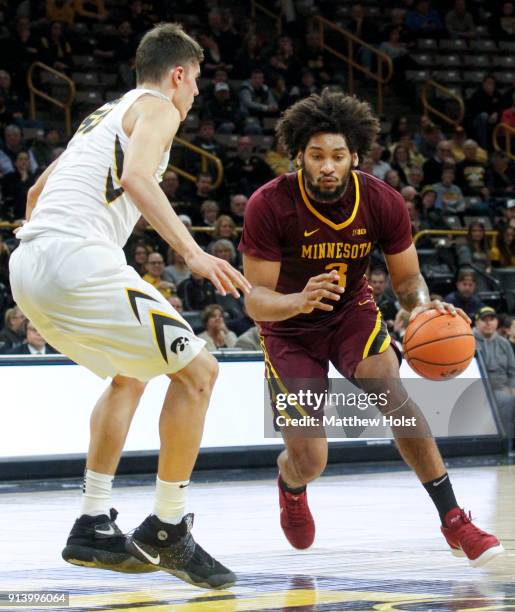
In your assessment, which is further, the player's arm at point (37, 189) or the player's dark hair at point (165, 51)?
the player's arm at point (37, 189)

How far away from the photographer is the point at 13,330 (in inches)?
465

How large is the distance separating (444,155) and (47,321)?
14.6m

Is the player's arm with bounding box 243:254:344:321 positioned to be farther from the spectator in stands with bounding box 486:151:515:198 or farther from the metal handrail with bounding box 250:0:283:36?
the metal handrail with bounding box 250:0:283:36

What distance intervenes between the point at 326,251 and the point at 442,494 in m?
1.27

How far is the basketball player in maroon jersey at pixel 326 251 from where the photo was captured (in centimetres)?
616

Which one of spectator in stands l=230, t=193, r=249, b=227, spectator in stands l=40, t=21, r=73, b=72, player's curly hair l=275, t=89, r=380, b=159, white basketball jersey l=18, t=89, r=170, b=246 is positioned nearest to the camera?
white basketball jersey l=18, t=89, r=170, b=246

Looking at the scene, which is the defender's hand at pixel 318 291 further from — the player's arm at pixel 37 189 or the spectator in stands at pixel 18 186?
the spectator in stands at pixel 18 186

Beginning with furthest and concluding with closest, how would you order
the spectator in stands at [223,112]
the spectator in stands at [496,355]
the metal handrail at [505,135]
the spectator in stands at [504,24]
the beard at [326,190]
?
the spectator in stands at [504,24] → the metal handrail at [505,135] → the spectator in stands at [223,112] → the spectator in stands at [496,355] → the beard at [326,190]

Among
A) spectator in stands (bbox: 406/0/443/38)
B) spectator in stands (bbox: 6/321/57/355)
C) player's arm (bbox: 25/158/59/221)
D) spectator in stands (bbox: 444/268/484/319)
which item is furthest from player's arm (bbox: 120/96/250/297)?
spectator in stands (bbox: 406/0/443/38)

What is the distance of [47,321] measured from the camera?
16.8ft

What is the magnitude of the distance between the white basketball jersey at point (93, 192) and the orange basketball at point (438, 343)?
148 centimetres

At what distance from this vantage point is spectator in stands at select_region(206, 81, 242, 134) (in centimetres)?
1833

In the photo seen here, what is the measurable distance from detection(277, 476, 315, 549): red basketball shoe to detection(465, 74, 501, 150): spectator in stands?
595 inches

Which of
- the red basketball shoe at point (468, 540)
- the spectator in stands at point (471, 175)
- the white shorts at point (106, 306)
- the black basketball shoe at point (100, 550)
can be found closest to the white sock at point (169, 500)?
the black basketball shoe at point (100, 550)
